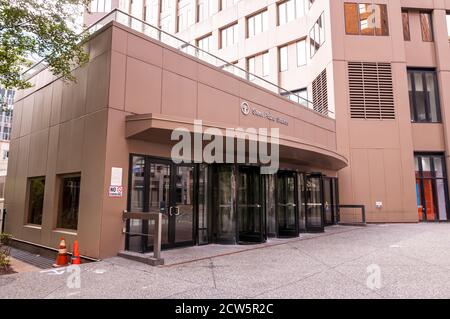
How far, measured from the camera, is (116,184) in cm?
779

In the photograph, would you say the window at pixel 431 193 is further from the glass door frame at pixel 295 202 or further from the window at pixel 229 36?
the window at pixel 229 36

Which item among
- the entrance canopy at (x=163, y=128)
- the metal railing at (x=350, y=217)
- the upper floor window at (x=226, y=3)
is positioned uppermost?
the upper floor window at (x=226, y=3)

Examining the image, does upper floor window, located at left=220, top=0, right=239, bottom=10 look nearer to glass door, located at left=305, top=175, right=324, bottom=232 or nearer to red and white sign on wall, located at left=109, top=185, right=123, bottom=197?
glass door, located at left=305, top=175, right=324, bottom=232

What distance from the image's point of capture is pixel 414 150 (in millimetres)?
17625

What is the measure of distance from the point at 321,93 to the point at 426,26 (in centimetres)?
686

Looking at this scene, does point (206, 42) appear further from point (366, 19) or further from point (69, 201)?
point (69, 201)

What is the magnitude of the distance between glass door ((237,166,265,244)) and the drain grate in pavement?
17.2ft

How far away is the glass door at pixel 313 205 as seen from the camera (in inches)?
516

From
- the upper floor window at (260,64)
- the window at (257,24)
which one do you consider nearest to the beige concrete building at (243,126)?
the upper floor window at (260,64)

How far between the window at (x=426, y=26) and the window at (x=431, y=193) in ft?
23.3

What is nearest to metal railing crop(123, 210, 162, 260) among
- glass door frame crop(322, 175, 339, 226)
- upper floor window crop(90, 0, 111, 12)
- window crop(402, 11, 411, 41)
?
glass door frame crop(322, 175, 339, 226)

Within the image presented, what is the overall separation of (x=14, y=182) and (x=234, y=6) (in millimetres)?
20095

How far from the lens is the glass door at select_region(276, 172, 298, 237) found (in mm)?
11578
